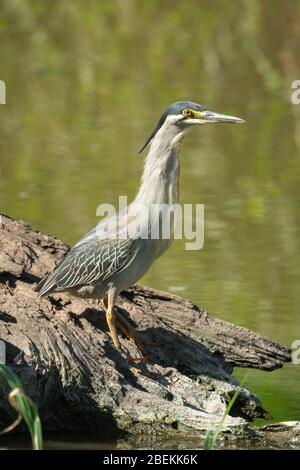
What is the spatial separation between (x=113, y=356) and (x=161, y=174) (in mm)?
1011

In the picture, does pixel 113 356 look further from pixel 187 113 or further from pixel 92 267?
pixel 187 113

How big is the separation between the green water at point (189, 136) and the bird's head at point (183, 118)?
1.65 meters

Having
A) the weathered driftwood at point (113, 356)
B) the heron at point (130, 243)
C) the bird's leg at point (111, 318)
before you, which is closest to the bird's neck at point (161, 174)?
the heron at point (130, 243)

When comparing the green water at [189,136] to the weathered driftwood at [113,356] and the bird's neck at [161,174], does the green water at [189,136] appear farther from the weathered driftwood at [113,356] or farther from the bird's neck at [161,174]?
the bird's neck at [161,174]

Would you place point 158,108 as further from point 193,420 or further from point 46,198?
point 193,420

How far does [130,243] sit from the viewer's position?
7070mm

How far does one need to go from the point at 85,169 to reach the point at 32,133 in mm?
1548

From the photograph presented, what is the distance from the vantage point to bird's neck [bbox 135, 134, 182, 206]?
716 cm

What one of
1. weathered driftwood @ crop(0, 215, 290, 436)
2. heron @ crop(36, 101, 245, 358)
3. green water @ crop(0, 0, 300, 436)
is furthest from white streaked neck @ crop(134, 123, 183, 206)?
green water @ crop(0, 0, 300, 436)

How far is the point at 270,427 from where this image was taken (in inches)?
275

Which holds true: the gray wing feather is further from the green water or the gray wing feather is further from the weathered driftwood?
the green water

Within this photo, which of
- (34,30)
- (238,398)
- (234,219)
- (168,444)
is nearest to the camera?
(168,444)

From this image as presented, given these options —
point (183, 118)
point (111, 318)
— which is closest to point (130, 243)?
point (111, 318)
